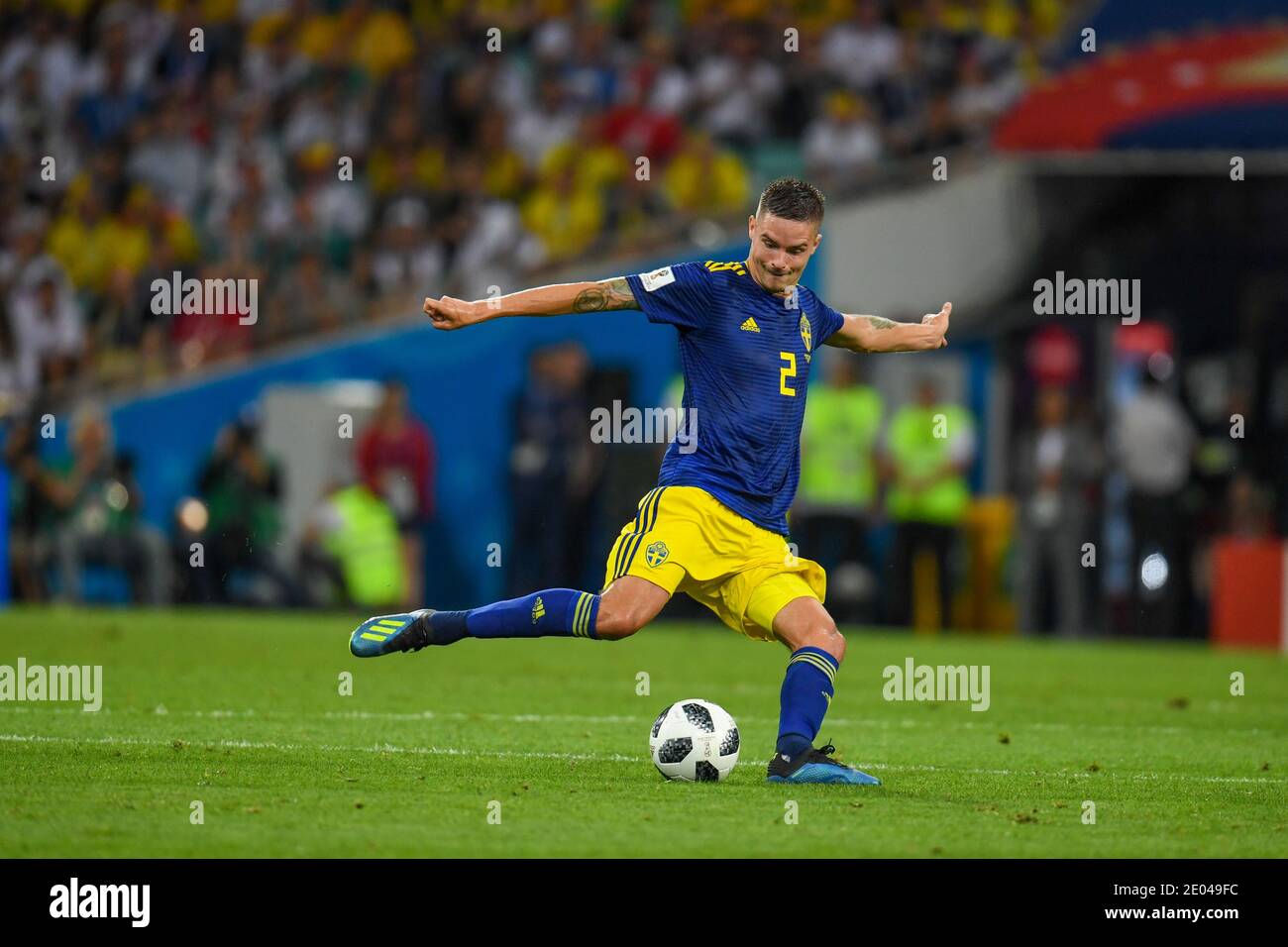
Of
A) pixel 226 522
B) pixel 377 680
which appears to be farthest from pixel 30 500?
pixel 377 680

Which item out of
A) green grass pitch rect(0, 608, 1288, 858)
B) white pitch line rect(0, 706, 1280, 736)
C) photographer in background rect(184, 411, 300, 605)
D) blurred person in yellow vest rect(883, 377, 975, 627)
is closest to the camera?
green grass pitch rect(0, 608, 1288, 858)

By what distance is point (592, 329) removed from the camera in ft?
66.0

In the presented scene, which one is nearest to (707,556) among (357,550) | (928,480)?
(928,480)

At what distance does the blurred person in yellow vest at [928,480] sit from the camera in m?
17.6

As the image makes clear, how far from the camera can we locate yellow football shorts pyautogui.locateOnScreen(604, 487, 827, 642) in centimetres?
807

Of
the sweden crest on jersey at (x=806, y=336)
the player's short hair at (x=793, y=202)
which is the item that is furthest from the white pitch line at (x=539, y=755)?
the player's short hair at (x=793, y=202)

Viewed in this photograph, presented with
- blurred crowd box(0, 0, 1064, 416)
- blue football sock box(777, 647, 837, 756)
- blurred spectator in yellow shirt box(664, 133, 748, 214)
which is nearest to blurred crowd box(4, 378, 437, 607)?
blurred crowd box(0, 0, 1064, 416)

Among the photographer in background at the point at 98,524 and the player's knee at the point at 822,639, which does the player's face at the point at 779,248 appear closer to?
the player's knee at the point at 822,639

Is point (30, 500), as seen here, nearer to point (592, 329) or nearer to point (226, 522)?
point (226, 522)

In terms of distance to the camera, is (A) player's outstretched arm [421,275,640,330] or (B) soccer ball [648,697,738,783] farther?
(B) soccer ball [648,697,738,783]

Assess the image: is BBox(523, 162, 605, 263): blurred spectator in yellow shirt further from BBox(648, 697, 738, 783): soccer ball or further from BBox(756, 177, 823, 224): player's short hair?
BBox(648, 697, 738, 783): soccer ball

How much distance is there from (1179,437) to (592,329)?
5.65m

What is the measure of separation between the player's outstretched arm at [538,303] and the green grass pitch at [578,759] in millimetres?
1726

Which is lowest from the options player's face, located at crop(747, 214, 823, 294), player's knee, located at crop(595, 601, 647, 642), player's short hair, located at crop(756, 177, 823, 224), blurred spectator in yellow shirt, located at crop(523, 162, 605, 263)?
player's knee, located at crop(595, 601, 647, 642)
